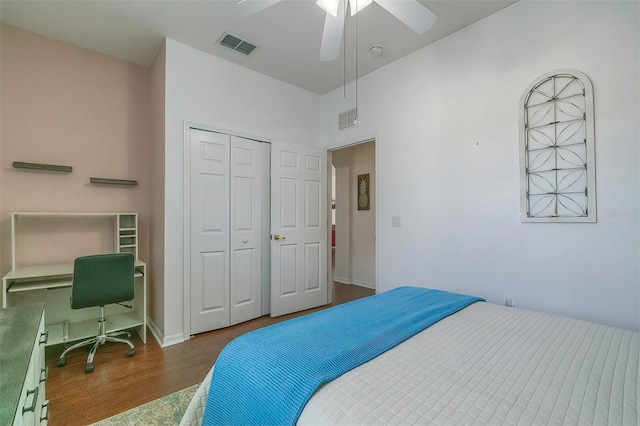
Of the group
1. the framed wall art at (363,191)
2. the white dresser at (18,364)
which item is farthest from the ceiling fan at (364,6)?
the framed wall art at (363,191)

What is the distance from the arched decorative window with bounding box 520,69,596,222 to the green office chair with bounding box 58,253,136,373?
332cm

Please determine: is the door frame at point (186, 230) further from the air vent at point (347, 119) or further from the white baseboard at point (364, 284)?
the white baseboard at point (364, 284)

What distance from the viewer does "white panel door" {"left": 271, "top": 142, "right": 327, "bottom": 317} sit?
11.2 feet

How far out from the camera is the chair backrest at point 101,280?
2.22 metres

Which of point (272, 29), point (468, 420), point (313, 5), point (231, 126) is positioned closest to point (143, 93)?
point (231, 126)

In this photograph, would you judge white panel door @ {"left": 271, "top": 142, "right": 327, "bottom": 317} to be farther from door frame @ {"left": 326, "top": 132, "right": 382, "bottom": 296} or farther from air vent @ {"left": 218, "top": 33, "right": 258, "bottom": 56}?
air vent @ {"left": 218, "top": 33, "right": 258, "bottom": 56}

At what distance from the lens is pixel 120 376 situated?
211 cm

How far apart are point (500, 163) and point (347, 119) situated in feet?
6.19

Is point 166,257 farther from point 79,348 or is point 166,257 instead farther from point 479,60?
Answer: point 479,60

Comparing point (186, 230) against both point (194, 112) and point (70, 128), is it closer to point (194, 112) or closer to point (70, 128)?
point (194, 112)

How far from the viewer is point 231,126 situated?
3133mm

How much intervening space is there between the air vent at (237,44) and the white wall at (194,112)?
0.84ft

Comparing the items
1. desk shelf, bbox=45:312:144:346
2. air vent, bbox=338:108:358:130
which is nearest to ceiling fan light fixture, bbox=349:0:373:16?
air vent, bbox=338:108:358:130

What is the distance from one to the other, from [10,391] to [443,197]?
9.37 feet
